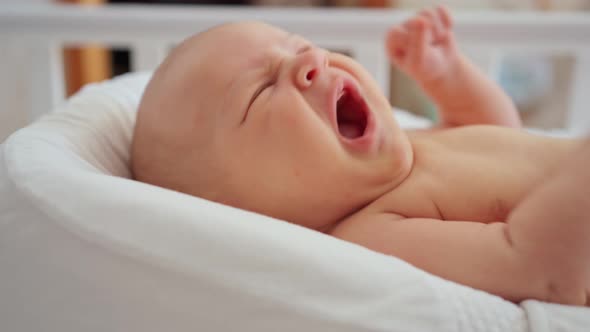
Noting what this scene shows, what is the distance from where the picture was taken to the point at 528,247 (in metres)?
0.53

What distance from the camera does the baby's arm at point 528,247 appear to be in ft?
1.65

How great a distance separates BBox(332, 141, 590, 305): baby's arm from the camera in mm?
502

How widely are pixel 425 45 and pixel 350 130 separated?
0.28 meters

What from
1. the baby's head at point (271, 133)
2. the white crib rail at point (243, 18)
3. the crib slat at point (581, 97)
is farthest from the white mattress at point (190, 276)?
the crib slat at point (581, 97)

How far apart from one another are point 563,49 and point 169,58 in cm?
79

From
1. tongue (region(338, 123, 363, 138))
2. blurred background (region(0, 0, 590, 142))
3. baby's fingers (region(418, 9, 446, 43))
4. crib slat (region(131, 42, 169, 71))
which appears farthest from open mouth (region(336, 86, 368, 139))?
blurred background (region(0, 0, 590, 142))

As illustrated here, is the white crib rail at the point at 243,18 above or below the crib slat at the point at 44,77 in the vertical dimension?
above

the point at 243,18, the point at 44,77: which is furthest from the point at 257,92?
the point at 44,77

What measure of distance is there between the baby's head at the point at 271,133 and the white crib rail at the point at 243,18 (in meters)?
0.49

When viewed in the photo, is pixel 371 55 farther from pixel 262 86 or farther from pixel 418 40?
pixel 262 86

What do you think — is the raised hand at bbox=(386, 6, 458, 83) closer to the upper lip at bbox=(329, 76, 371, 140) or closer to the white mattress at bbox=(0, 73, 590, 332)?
the upper lip at bbox=(329, 76, 371, 140)

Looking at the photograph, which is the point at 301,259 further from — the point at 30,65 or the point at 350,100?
the point at 30,65

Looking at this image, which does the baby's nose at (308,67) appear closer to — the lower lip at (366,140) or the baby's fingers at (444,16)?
the lower lip at (366,140)

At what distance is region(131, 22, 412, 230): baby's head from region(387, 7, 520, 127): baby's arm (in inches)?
9.4
